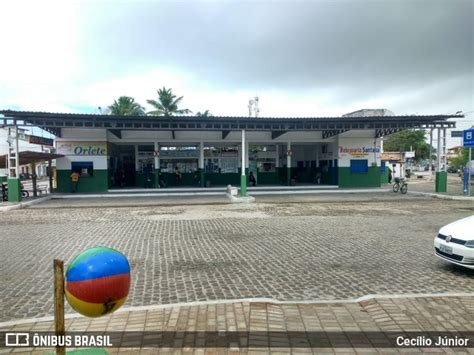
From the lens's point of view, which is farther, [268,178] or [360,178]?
[268,178]

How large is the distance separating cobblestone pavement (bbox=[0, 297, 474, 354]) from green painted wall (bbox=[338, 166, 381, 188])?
846 inches

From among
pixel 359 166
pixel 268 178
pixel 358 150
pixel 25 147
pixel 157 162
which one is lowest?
pixel 268 178

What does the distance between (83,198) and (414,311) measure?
1977cm

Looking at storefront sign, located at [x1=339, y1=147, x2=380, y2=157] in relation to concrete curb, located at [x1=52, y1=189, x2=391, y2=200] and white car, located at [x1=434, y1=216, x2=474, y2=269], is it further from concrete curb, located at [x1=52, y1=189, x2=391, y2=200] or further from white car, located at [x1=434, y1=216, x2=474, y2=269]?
white car, located at [x1=434, y1=216, x2=474, y2=269]

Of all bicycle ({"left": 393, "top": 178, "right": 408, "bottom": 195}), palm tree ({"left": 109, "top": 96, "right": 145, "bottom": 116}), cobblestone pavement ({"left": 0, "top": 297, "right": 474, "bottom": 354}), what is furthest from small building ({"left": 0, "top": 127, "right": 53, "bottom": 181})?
bicycle ({"left": 393, "top": 178, "right": 408, "bottom": 195})

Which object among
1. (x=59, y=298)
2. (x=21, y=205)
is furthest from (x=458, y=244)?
(x=21, y=205)

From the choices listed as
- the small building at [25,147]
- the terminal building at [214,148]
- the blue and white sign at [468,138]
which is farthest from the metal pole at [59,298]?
the blue and white sign at [468,138]

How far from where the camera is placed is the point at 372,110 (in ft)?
133

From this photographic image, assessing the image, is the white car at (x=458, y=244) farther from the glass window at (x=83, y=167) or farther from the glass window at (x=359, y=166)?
the glass window at (x=83, y=167)

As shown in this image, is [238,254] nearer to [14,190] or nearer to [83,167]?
[14,190]

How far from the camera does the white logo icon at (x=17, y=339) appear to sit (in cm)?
346

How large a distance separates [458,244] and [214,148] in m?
21.7

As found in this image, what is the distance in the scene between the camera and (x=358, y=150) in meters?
25.4

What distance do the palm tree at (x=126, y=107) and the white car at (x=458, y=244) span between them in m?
38.7
